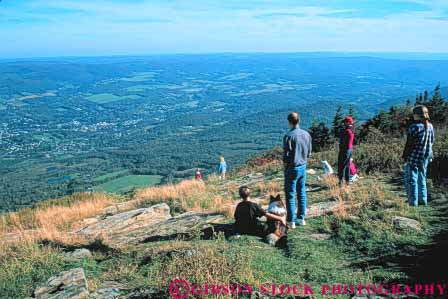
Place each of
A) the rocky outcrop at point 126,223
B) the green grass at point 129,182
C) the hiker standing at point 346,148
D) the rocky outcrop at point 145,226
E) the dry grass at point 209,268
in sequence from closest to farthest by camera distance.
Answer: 1. the dry grass at point 209,268
2. the rocky outcrop at point 145,226
3. the rocky outcrop at point 126,223
4. the hiker standing at point 346,148
5. the green grass at point 129,182

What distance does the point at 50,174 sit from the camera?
3514 inches

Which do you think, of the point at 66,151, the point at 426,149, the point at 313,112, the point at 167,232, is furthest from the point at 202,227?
the point at 313,112

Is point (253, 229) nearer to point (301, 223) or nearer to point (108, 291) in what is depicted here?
point (301, 223)

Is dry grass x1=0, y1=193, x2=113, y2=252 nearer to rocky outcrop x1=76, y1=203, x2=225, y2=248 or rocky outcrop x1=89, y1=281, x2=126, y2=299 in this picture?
rocky outcrop x1=76, y1=203, x2=225, y2=248

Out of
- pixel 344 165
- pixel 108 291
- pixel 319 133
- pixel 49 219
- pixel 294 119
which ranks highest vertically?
pixel 294 119

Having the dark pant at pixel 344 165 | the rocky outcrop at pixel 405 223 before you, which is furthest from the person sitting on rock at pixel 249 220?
the dark pant at pixel 344 165

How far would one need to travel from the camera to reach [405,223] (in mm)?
6785

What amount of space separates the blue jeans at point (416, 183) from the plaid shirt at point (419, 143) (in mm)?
128

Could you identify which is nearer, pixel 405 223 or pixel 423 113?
pixel 405 223

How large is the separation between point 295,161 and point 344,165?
3301 mm

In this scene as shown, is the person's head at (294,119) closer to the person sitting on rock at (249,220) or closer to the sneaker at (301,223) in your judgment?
the person sitting on rock at (249,220)

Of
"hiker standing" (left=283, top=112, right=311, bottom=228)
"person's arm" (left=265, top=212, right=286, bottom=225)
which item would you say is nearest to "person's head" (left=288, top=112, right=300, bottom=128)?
"hiker standing" (left=283, top=112, right=311, bottom=228)

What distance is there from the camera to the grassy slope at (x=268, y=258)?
5.11 meters

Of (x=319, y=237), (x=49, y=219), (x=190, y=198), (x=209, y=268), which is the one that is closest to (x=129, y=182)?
(x=49, y=219)
